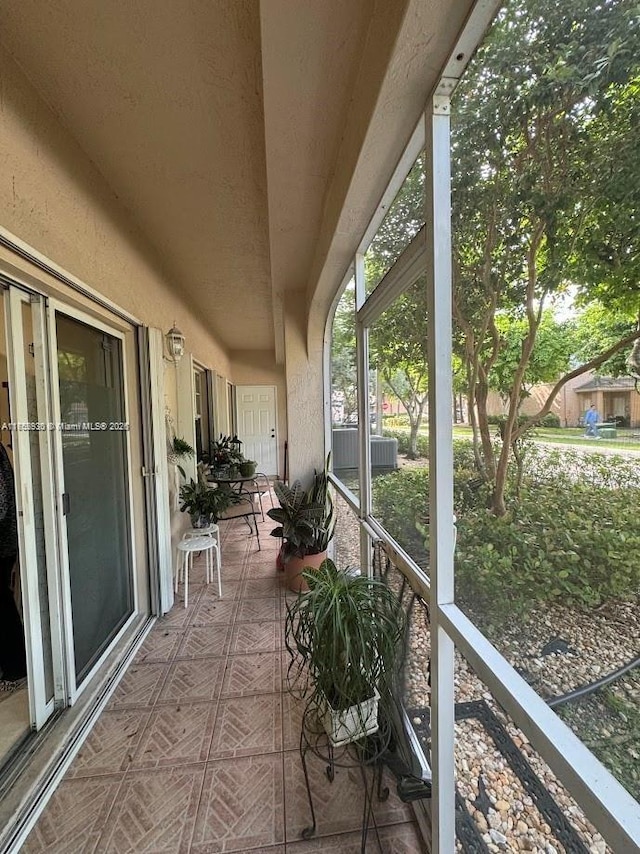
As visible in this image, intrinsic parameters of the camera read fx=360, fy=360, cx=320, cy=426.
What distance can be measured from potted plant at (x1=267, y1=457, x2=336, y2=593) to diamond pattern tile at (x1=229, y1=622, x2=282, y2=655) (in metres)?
0.49

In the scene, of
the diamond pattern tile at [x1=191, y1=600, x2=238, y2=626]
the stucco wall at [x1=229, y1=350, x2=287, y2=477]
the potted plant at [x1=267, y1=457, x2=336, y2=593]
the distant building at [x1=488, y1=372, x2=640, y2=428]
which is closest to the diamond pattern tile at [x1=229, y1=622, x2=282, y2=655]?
the diamond pattern tile at [x1=191, y1=600, x2=238, y2=626]

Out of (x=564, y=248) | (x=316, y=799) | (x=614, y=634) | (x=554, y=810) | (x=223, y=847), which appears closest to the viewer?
(x=614, y=634)

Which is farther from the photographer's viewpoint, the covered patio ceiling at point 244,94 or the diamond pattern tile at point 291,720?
the diamond pattern tile at point 291,720

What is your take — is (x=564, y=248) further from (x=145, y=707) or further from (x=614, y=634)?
(x=145, y=707)

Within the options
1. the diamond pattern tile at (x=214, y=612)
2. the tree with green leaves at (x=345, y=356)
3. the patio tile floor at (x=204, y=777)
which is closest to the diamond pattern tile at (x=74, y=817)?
the patio tile floor at (x=204, y=777)

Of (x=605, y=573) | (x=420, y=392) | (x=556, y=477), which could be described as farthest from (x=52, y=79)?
(x=605, y=573)

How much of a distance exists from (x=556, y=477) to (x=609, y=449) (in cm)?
14

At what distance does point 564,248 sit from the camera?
0.64 metres

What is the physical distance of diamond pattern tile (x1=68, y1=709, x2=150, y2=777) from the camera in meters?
1.45

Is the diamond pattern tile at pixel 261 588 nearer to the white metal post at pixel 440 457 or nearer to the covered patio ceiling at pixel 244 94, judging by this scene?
the white metal post at pixel 440 457

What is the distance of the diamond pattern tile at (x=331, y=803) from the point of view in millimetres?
1244

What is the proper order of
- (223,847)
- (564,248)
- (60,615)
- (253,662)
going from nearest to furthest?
1. (564,248)
2. (223,847)
3. (60,615)
4. (253,662)

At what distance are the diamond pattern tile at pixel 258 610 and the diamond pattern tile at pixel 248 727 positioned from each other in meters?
0.71

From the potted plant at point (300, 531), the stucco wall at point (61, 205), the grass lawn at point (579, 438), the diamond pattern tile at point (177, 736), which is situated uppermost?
the stucco wall at point (61, 205)
